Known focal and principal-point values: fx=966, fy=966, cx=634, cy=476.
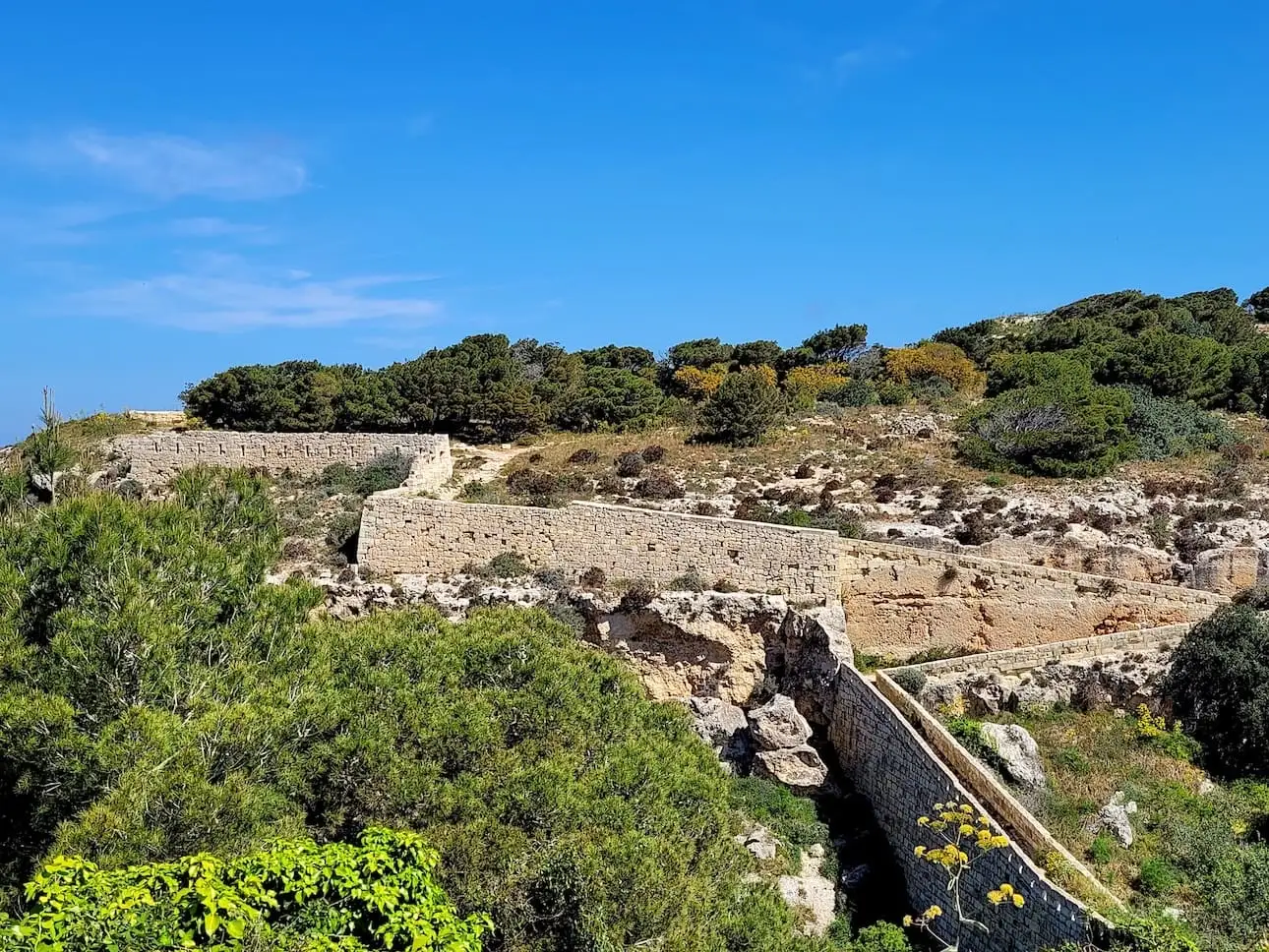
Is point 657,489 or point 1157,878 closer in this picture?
point 1157,878

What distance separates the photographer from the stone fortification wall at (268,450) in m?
→ 29.0

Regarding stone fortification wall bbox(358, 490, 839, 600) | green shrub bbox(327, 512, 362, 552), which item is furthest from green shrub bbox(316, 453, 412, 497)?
stone fortification wall bbox(358, 490, 839, 600)

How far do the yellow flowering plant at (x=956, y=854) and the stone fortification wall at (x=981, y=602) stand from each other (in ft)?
20.0

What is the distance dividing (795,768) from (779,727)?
773 millimetres

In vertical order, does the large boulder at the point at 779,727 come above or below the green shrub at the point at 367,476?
below

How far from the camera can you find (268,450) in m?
29.3

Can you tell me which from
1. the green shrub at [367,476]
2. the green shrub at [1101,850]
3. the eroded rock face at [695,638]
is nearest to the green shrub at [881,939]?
the green shrub at [1101,850]

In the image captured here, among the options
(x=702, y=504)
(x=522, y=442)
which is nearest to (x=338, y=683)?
(x=702, y=504)

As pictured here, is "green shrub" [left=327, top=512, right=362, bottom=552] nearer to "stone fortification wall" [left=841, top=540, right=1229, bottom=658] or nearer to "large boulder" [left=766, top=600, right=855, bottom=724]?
"large boulder" [left=766, top=600, right=855, bottom=724]

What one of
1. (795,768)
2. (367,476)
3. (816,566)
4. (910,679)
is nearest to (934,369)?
(816,566)

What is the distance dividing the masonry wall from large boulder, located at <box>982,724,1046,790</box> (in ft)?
3.75

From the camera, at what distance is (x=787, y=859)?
579 inches

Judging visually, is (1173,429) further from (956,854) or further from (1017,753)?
(956,854)

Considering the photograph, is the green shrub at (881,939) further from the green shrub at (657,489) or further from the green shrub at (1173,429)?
the green shrub at (1173,429)
